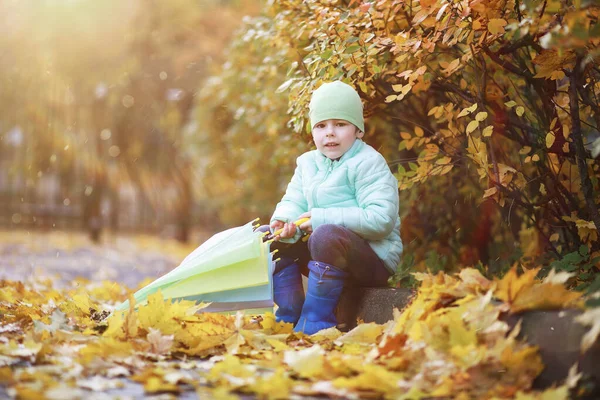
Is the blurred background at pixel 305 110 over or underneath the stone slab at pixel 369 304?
over

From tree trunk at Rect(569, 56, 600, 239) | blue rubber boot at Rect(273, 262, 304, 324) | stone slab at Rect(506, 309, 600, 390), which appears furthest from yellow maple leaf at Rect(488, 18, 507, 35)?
blue rubber boot at Rect(273, 262, 304, 324)

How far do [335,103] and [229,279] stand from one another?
1.00 metres

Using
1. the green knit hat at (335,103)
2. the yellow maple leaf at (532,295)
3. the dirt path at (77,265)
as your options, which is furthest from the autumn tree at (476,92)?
the dirt path at (77,265)

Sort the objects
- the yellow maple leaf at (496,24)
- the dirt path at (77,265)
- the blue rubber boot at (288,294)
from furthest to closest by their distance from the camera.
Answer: the dirt path at (77,265)
the blue rubber boot at (288,294)
the yellow maple leaf at (496,24)

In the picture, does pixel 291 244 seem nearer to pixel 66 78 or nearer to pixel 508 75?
pixel 508 75

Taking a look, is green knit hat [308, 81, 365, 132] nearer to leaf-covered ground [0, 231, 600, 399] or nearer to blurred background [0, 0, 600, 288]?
blurred background [0, 0, 600, 288]

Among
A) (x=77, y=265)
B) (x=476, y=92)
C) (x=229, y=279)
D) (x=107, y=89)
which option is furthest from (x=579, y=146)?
(x=107, y=89)

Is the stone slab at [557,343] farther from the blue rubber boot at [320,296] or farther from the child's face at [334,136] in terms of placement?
the child's face at [334,136]

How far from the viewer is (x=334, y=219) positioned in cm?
362

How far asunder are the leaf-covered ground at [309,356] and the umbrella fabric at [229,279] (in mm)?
275

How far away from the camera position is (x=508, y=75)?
14.8 ft

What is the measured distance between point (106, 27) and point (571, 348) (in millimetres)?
15411

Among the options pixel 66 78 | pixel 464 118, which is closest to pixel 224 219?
pixel 66 78

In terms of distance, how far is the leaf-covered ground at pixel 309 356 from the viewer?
7.64 feet
